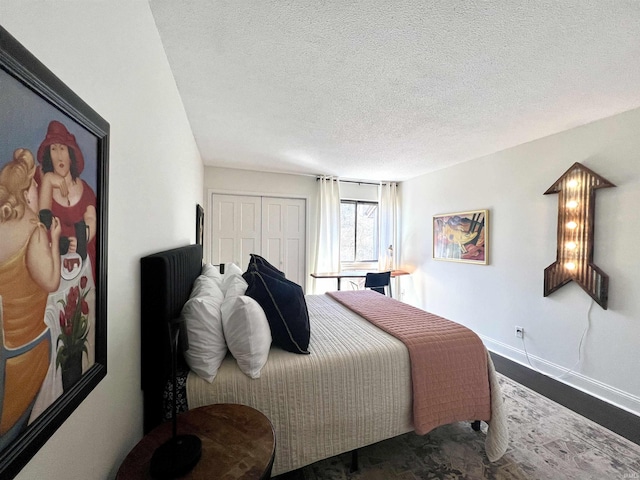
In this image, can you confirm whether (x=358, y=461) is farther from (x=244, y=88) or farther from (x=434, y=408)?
(x=244, y=88)

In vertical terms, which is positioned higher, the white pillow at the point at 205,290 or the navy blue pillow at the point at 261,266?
the navy blue pillow at the point at 261,266

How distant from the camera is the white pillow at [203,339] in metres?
1.23

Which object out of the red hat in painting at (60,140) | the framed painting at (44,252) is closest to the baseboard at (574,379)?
the framed painting at (44,252)

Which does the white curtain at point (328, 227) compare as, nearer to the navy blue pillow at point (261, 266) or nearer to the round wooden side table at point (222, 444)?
the navy blue pillow at point (261, 266)

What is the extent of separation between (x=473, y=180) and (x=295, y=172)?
252 cm

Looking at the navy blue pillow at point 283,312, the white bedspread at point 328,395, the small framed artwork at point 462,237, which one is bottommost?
the white bedspread at point 328,395

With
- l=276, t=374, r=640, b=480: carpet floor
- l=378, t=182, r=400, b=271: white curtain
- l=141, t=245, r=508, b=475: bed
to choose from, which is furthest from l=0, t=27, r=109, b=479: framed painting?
l=378, t=182, r=400, b=271: white curtain

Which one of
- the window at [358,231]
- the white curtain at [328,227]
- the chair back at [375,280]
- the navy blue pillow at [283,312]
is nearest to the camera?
the navy blue pillow at [283,312]

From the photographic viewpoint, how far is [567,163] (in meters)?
2.50

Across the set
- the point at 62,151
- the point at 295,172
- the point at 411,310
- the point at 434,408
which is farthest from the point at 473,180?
the point at 62,151

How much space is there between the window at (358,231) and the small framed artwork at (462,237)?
122 cm

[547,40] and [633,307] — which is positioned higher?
[547,40]

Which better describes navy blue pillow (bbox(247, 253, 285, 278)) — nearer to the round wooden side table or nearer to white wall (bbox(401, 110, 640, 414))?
the round wooden side table

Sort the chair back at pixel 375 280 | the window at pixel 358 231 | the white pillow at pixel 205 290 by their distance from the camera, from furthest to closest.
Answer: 1. the window at pixel 358 231
2. the chair back at pixel 375 280
3. the white pillow at pixel 205 290
